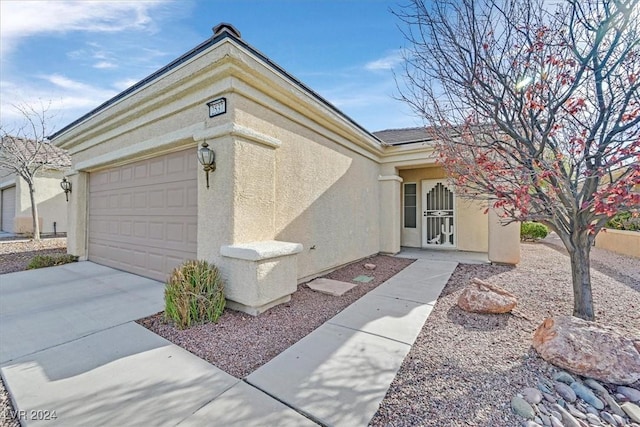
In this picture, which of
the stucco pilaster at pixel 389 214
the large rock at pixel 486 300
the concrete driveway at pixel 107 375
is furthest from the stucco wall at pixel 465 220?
the concrete driveway at pixel 107 375

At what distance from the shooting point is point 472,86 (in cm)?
375

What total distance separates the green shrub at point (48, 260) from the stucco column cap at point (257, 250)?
637 cm

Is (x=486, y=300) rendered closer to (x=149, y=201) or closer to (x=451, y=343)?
(x=451, y=343)

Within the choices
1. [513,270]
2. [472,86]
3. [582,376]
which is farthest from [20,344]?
[513,270]

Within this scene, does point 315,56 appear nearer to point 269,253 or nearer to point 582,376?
point 269,253

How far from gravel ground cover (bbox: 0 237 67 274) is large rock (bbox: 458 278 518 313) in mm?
10199

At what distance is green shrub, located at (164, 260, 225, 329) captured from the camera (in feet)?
12.1

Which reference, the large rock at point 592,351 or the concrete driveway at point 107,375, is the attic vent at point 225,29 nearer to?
the concrete driveway at point 107,375

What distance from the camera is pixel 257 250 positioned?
3.88 metres

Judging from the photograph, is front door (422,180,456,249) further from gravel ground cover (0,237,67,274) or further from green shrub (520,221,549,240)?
gravel ground cover (0,237,67,274)

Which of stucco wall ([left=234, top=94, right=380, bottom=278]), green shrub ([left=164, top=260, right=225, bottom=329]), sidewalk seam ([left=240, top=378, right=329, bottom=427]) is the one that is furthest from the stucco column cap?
sidewalk seam ([left=240, top=378, right=329, bottom=427])

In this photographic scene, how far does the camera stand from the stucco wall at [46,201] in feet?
43.9

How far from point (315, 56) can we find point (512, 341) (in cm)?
679

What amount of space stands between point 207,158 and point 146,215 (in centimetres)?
281
